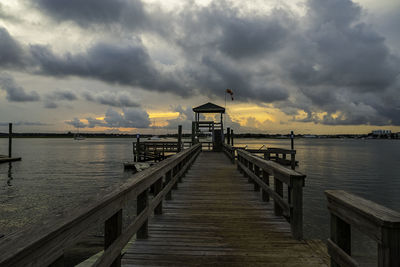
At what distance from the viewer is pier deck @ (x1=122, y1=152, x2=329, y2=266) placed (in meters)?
3.08

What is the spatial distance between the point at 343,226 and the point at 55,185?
19.2 meters

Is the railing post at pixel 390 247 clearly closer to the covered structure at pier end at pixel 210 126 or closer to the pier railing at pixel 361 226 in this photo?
the pier railing at pixel 361 226

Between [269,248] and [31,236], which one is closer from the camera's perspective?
[31,236]

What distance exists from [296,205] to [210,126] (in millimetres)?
19715

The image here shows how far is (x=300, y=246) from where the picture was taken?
346 cm

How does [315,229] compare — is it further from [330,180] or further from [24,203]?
[24,203]

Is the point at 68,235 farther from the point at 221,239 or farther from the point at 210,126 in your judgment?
the point at 210,126

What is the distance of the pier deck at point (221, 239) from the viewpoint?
3.08 meters

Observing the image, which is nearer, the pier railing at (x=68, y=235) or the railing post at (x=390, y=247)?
the pier railing at (x=68, y=235)

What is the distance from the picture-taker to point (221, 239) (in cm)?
368

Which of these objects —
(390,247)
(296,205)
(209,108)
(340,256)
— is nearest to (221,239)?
(296,205)

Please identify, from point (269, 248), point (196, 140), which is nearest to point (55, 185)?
point (196, 140)

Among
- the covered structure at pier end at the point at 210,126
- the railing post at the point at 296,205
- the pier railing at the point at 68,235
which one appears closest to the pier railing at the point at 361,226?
the railing post at the point at 296,205

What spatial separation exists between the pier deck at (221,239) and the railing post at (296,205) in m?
0.15
